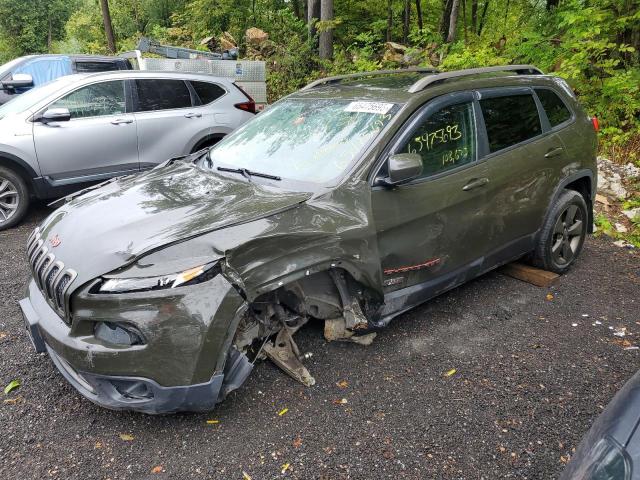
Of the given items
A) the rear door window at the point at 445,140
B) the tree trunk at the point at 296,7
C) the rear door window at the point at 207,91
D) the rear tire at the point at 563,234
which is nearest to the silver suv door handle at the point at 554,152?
the rear tire at the point at 563,234

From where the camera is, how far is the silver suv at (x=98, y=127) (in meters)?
5.58

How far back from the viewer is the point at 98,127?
5.94m

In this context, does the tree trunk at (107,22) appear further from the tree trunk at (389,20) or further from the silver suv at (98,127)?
the silver suv at (98,127)

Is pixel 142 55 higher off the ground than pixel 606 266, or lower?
higher

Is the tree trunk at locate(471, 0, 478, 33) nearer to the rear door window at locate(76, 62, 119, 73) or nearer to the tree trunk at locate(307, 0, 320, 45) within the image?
the tree trunk at locate(307, 0, 320, 45)

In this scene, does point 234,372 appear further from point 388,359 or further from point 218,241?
point 388,359

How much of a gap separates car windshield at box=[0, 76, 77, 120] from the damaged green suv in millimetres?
3023

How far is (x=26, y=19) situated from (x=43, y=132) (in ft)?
111

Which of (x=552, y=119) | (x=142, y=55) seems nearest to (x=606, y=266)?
(x=552, y=119)

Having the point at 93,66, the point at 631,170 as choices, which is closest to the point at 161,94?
the point at 93,66

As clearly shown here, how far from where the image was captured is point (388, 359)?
3.21 m

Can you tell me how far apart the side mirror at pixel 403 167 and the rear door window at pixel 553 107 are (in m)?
1.89

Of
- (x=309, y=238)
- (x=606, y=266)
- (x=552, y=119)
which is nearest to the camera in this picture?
(x=309, y=238)

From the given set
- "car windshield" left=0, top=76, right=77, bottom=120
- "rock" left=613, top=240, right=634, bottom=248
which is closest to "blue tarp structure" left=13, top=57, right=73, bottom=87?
"car windshield" left=0, top=76, right=77, bottom=120
